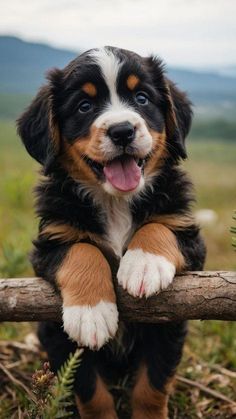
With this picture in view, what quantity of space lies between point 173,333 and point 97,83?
1.54 meters

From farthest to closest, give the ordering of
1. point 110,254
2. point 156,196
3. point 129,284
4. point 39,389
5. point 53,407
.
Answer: point 156,196, point 110,254, point 129,284, point 39,389, point 53,407

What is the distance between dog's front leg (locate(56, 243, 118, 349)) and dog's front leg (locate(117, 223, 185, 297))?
0.10m

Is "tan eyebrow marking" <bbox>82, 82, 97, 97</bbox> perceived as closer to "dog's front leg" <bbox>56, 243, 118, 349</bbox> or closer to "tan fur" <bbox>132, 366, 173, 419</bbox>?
"dog's front leg" <bbox>56, 243, 118, 349</bbox>

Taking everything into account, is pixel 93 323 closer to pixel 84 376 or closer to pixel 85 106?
pixel 84 376

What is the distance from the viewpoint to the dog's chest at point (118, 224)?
3826mm

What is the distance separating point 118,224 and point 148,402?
1.04 m

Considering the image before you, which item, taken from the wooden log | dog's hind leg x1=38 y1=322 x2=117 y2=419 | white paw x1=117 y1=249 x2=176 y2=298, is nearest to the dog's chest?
white paw x1=117 y1=249 x2=176 y2=298

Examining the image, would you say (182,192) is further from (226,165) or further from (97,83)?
(226,165)

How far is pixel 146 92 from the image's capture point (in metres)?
4.01

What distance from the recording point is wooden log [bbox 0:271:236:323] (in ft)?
9.43

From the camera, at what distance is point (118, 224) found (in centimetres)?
393

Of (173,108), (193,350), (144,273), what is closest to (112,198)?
(173,108)

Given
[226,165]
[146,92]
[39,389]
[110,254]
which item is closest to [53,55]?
[146,92]

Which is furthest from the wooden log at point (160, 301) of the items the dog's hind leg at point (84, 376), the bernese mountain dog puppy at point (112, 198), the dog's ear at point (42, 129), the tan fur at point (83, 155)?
the dog's ear at point (42, 129)
